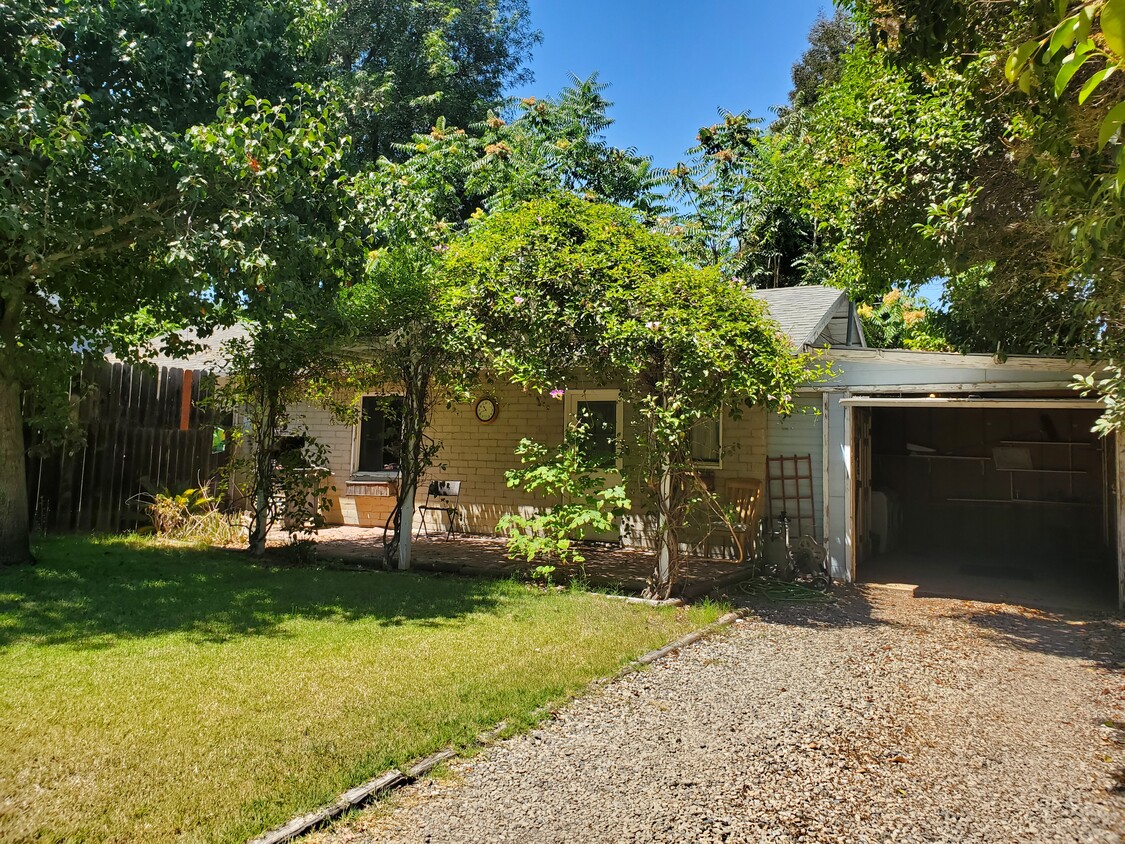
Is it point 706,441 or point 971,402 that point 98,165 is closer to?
point 706,441

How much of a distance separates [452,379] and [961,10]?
5.37 meters

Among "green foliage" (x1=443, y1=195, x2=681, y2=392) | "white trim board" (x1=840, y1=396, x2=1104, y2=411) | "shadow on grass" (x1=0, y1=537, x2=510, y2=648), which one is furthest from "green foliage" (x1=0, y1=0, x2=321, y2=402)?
"white trim board" (x1=840, y1=396, x2=1104, y2=411)

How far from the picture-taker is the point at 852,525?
8500mm

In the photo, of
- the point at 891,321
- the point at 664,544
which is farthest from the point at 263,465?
the point at 891,321

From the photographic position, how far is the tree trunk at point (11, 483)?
703 centimetres

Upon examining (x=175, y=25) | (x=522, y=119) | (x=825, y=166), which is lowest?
(x=825, y=166)

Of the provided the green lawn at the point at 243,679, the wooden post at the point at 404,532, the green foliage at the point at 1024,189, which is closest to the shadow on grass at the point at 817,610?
the green lawn at the point at 243,679

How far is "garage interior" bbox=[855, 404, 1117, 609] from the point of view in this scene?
32.1ft

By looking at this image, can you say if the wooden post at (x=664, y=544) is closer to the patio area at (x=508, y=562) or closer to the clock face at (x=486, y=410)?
the patio area at (x=508, y=562)

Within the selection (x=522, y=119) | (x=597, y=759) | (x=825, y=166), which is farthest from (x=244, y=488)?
(x=522, y=119)

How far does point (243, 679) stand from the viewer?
168 inches

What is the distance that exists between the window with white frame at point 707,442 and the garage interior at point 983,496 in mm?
1799

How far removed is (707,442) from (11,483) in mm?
8067

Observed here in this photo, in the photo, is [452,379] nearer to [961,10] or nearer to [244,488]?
[244,488]
